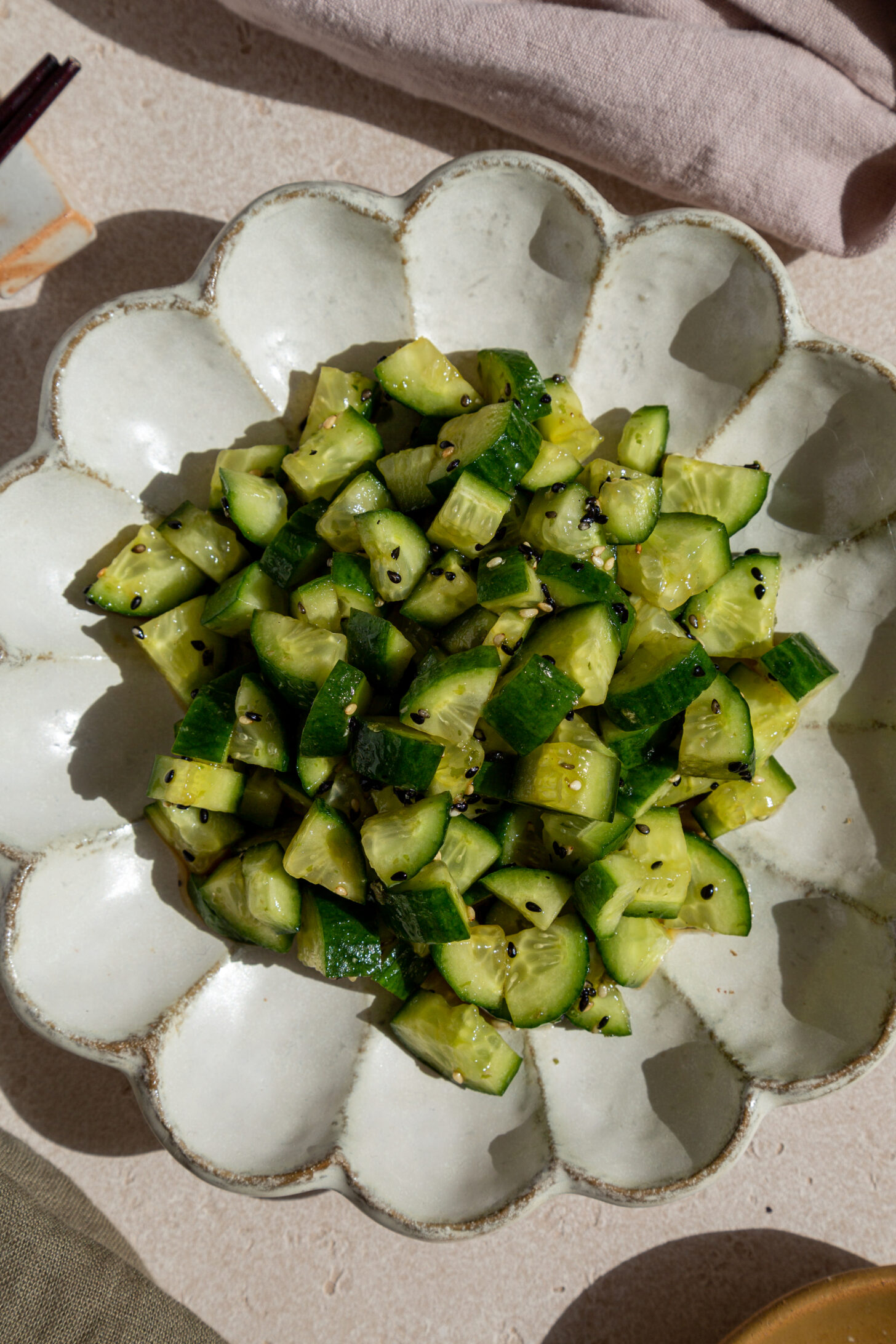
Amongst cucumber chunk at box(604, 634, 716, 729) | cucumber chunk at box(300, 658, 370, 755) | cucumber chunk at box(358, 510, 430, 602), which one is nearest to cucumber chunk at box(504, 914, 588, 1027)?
cucumber chunk at box(604, 634, 716, 729)

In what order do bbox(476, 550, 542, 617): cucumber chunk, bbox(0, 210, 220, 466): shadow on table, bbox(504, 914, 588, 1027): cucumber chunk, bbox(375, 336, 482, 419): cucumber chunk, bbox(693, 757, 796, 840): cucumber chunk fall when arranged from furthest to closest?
1. bbox(0, 210, 220, 466): shadow on table
2. bbox(693, 757, 796, 840): cucumber chunk
3. bbox(375, 336, 482, 419): cucumber chunk
4. bbox(504, 914, 588, 1027): cucumber chunk
5. bbox(476, 550, 542, 617): cucumber chunk

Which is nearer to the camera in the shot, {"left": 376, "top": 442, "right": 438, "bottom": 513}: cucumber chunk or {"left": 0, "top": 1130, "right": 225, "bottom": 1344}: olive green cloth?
{"left": 376, "top": 442, "right": 438, "bottom": 513}: cucumber chunk

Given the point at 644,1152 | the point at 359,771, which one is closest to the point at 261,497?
the point at 359,771

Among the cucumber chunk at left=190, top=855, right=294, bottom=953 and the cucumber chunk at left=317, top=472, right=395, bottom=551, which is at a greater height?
the cucumber chunk at left=317, top=472, right=395, bottom=551

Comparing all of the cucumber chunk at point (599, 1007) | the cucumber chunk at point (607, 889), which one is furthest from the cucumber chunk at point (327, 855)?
the cucumber chunk at point (599, 1007)

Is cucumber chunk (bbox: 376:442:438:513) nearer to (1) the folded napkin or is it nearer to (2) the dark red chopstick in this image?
(1) the folded napkin

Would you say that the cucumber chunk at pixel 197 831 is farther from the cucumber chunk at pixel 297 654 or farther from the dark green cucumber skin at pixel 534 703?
the dark green cucumber skin at pixel 534 703
